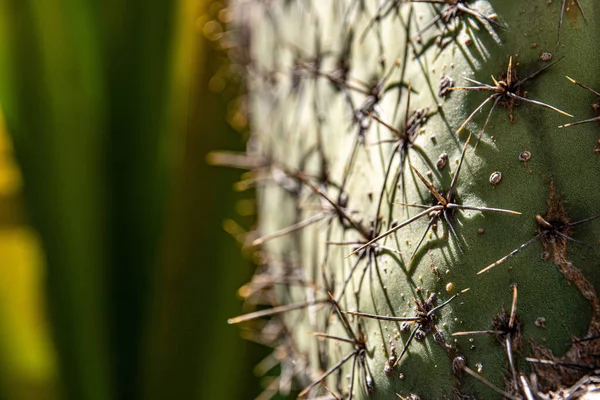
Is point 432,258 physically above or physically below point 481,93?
below

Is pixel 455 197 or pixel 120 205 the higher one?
pixel 120 205

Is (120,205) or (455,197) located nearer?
(455,197)

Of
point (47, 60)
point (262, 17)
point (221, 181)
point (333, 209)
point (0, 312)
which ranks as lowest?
point (333, 209)

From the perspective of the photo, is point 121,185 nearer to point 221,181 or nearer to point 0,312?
point 221,181

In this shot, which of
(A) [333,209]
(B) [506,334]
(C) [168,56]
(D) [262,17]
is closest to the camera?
(B) [506,334]

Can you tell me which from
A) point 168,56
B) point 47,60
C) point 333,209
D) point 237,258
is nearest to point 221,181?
point 237,258
